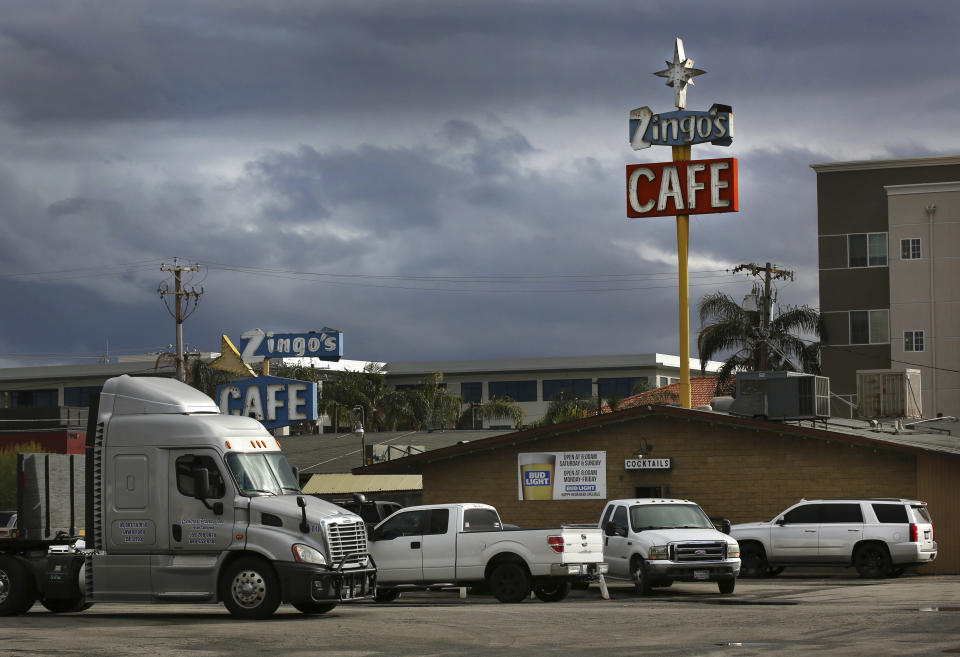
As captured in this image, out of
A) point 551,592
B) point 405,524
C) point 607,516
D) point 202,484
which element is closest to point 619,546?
point 607,516

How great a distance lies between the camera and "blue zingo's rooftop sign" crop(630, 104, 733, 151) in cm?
4441

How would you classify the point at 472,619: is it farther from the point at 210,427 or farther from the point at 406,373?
the point at 406,373

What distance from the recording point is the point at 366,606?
2361cm

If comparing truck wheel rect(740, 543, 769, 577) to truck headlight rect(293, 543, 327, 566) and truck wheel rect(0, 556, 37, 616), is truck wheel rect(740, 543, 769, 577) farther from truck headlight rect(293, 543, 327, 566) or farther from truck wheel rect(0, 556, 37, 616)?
truck wheel rect(0, 556, 37, 616)

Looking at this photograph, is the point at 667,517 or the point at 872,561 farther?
the point at 872,561

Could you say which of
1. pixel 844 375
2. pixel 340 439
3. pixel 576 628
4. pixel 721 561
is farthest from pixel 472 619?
pixel 844 375

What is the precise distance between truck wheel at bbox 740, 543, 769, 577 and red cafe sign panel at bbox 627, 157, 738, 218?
50.6 ft

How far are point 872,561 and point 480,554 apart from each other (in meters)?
11.0

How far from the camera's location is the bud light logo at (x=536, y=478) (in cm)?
3669

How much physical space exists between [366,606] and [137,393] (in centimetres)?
596

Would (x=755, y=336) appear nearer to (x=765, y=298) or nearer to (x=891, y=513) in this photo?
(x=765, y=298)

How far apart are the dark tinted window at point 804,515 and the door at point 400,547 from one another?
1035 cm

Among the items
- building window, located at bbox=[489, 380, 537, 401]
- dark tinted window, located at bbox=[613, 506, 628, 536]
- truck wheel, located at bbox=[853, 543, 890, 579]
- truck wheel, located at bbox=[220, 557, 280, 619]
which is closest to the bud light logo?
truck wheel, located at bbox=[853, 543, 890, 579]

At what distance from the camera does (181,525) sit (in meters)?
19.8
